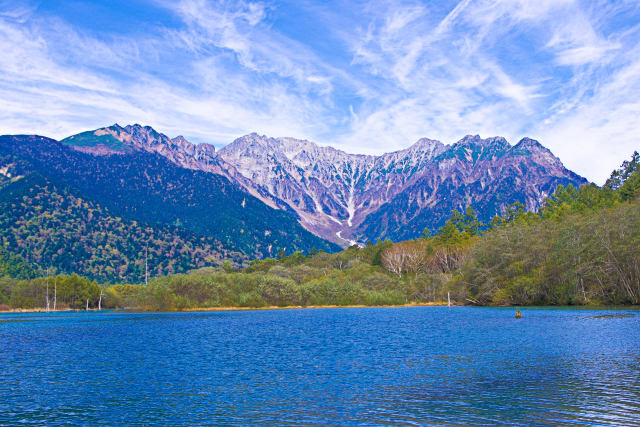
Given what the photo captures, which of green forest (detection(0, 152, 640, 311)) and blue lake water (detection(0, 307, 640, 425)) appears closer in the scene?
blue lake water (detection(0, 307, 640, 425))

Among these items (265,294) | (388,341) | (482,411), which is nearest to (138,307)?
(265,294)

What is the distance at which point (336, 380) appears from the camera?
120 feet

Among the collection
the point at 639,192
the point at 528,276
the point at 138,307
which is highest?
the point at 639,192

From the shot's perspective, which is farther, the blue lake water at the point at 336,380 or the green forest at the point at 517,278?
the green forest at the point at 517,278

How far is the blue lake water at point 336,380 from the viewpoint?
26844 mm

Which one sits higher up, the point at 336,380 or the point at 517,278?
the point at 517,278

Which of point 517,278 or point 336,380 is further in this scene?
point 517,278

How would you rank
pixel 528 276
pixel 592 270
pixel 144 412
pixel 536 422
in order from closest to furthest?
pixel 536 422 → pixel 144 412 → pixel 592 270 → pixel 528 276

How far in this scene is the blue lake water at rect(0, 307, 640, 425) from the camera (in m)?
26.8

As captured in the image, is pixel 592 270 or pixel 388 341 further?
pixel 592 270

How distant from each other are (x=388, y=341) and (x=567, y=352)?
20.2 meters

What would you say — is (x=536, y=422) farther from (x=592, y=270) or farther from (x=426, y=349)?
(x=592, y=270)

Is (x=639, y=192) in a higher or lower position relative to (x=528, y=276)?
higher

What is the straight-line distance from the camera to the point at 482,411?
1051 inches
